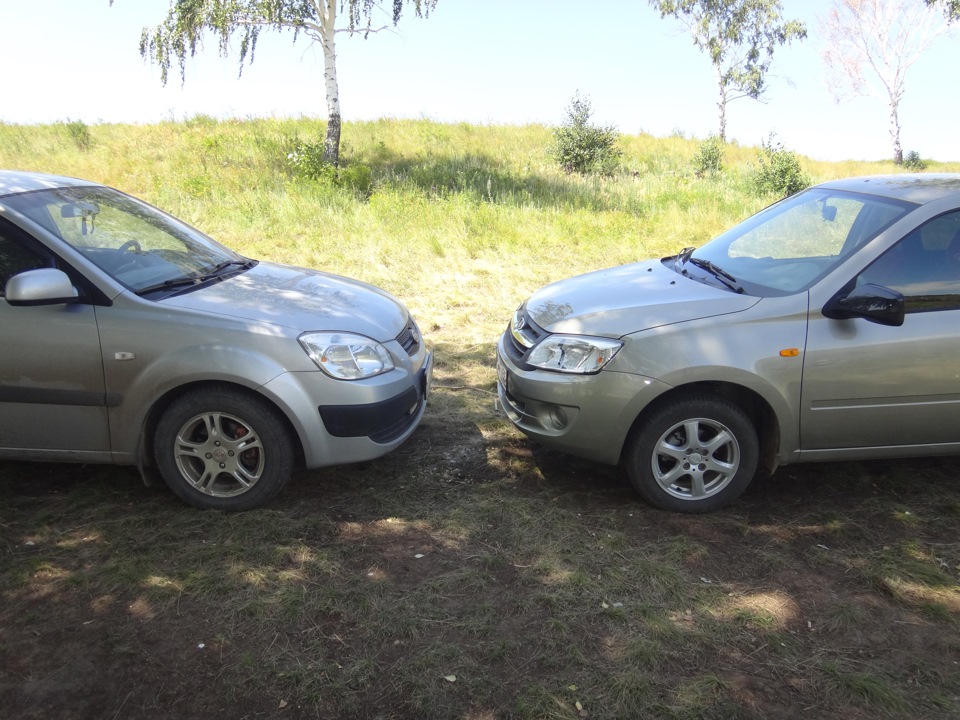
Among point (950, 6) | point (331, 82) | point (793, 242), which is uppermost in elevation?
point (950, 6)

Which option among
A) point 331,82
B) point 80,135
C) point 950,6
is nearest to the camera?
Answer: point 331,82

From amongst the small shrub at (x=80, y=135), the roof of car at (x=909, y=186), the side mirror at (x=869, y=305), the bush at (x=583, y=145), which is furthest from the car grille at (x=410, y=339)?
the small shrub at (x=80, y=135)

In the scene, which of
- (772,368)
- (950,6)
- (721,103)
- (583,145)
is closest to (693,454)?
(772,368)

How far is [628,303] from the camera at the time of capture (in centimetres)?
413

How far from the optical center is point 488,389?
5.97m

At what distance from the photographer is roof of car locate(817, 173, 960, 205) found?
4020 mm

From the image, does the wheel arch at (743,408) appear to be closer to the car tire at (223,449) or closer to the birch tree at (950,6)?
the car tire at (223,449)

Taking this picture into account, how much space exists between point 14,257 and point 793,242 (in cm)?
442

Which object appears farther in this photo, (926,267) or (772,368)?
(926,267)

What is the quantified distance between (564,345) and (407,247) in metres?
7.40

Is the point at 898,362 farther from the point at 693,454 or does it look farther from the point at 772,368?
the point at 693,454

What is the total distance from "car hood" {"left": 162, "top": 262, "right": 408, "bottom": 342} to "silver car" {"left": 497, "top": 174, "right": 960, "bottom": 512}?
3.27 ft

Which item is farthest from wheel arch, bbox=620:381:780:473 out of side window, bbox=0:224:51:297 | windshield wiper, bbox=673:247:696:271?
side window, bbox=0:224:51:297

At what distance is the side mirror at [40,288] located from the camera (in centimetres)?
356
